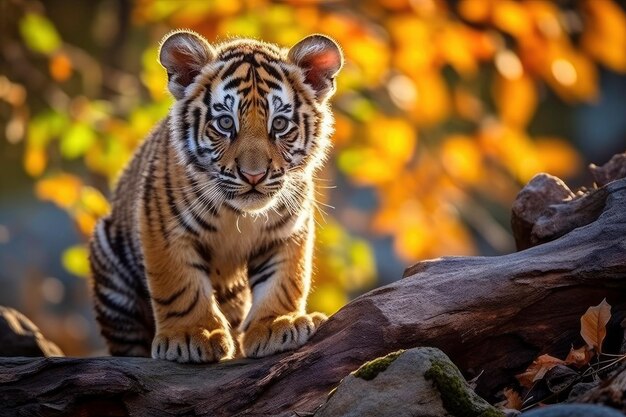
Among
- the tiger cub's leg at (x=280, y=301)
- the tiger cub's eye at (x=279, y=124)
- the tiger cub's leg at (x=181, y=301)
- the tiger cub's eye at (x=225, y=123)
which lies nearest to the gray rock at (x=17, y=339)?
the tiger cub's leg at (x=181, y=301)

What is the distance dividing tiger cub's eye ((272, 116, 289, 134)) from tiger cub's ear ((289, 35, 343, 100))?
0.32m

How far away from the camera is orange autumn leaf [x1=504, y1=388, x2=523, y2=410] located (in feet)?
10.8

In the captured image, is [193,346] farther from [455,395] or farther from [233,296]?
[455,395]

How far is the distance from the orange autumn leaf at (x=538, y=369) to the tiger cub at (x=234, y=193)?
0.78 metres

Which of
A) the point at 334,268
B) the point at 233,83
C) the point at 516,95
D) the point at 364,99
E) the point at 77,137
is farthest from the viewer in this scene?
the point at 364,99

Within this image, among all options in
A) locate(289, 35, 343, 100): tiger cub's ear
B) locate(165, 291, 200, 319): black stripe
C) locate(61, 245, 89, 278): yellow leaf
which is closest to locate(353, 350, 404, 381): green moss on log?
locate(165, 291, 200, 319): black stripe

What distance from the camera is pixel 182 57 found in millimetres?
4016

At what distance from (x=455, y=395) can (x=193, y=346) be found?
117 centimetres

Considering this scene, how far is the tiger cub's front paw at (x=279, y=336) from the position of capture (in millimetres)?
3650

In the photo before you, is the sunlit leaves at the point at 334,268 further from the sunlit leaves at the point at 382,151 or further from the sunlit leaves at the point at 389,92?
the sunlit leaves at the point at 382,151

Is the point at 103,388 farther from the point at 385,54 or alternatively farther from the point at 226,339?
the point at 385,54

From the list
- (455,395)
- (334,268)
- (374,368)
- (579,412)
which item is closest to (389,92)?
(334,268)

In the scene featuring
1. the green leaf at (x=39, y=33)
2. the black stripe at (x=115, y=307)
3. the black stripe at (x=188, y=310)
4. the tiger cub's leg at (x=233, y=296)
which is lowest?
the black stripe at (x=188, y=310)

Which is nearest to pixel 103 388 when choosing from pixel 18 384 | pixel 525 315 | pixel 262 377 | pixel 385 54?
pixel 18 384
